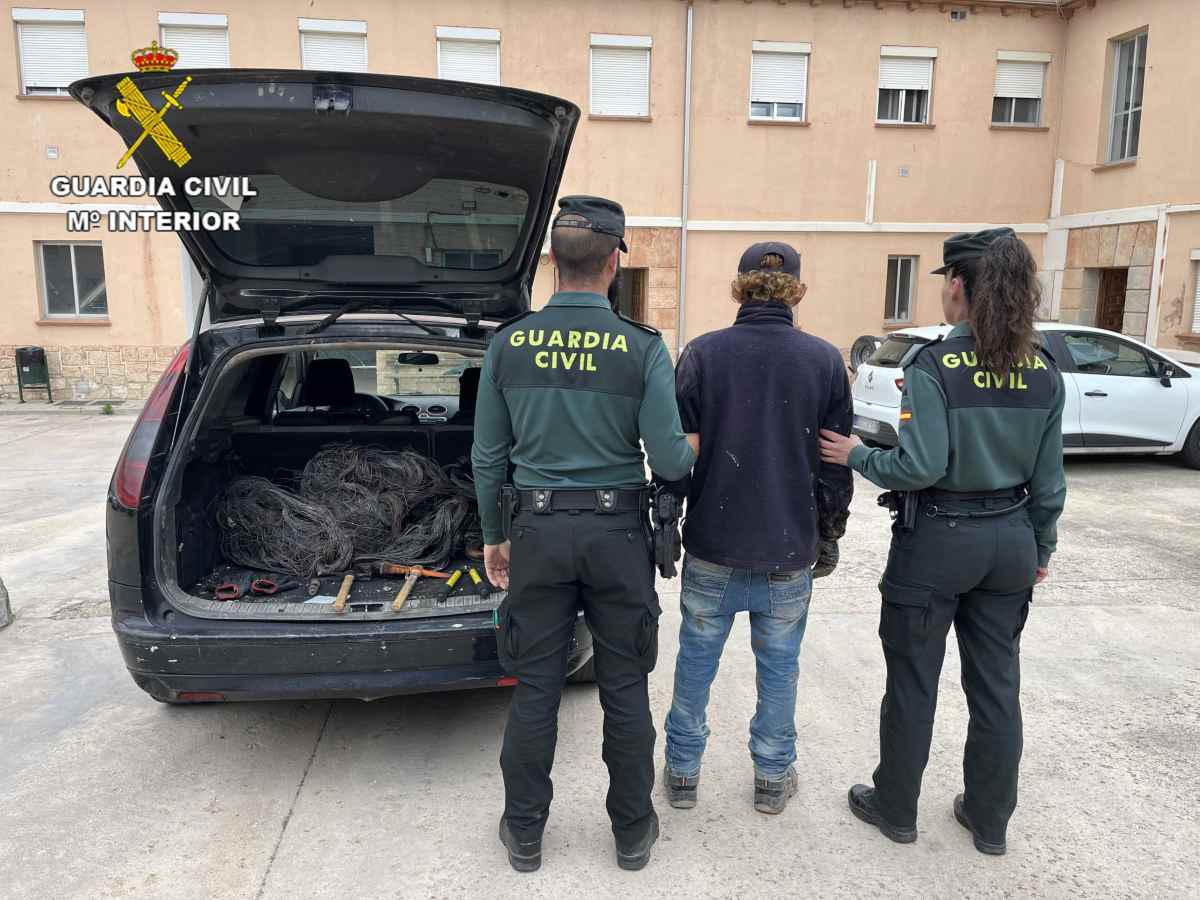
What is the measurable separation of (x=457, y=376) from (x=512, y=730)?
274 cm

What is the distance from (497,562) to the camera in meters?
2.67

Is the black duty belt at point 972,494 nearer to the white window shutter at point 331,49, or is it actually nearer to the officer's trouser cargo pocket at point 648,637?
the officer's trouser cargo pocket at point 648,637

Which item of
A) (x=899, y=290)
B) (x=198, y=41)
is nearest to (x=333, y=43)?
(x=198, y=41)

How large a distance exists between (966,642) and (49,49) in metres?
15.6

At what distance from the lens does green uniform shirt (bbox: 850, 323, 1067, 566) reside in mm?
2443

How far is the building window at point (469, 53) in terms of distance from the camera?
13.4 metres

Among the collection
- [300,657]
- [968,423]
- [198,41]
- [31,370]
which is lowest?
[31,370]

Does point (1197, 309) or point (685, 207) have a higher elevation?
point (685, 207)

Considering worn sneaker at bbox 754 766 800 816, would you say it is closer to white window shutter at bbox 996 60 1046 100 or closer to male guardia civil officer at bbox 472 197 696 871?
male guardia civil officer at bbox 472 197 696 871

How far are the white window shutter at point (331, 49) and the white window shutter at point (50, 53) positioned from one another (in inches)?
128

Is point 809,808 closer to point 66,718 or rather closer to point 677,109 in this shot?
point 66,718

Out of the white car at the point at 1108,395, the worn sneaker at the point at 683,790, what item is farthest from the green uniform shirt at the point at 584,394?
the white car at the point at 1108,395

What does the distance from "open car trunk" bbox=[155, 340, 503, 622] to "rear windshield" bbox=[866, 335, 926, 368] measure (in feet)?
16.5

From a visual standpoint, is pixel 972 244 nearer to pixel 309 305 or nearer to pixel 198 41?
pixel 309 305
